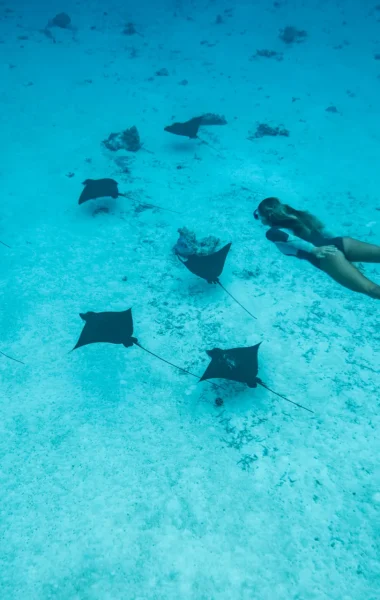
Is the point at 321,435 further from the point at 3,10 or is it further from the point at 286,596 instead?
the point at 3,10

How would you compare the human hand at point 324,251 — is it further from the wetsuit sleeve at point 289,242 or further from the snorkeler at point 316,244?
the wetsuit sleeve at point 289,242

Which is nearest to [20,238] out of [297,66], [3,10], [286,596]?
[286,596]

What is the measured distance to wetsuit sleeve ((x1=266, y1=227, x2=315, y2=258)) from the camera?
409 centimetres

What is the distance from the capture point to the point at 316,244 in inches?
162

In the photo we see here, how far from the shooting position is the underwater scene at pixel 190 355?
3.17 metres

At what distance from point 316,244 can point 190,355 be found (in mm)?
2284

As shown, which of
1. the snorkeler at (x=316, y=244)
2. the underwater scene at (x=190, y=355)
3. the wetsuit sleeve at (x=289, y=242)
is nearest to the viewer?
the underwater scene at (x=190, y=355)

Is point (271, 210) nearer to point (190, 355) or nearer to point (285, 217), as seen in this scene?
point (285, 217)

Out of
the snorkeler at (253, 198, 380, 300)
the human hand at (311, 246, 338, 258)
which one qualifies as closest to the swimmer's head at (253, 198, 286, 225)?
the snorkeler at (253, 198, 380, 300)

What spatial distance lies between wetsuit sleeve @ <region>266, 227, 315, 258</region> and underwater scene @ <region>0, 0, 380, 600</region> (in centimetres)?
3

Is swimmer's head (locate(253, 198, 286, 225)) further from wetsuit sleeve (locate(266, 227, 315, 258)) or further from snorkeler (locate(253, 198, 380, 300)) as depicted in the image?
wetsuit sleeve (locate(266, 227, 315, 258))

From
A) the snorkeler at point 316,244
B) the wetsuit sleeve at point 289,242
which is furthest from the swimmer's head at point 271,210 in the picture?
the wetsuit sleeve at point 289,242

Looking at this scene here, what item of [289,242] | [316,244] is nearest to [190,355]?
[289,242]

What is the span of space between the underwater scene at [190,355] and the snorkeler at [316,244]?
Result: 25 millimetres
